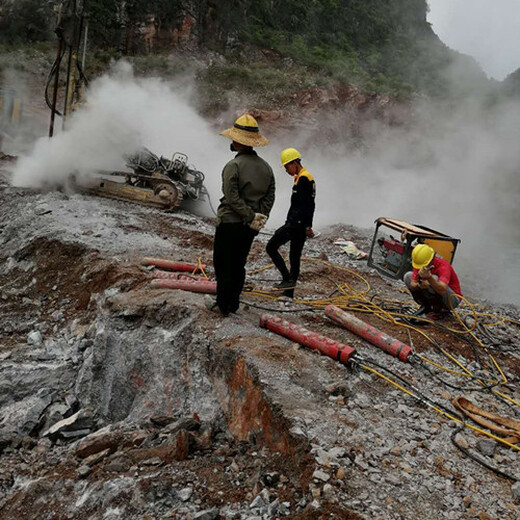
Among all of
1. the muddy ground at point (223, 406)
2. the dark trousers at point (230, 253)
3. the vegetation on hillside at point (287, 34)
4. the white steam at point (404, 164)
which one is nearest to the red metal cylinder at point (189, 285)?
the muddy ground at point (223, 406)

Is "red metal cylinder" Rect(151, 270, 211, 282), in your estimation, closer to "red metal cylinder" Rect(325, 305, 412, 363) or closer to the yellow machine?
"red metal cylinder" Rect(325, 305, 412, 363)

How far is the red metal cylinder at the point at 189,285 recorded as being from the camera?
4.90 m

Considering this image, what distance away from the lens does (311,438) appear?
272 centimetres

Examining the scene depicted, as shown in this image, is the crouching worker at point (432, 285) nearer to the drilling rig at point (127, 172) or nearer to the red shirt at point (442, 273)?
the red shirt at point (442, 273)

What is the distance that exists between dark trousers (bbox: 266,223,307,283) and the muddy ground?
0.33 meters

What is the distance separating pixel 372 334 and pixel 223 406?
4.75 feet

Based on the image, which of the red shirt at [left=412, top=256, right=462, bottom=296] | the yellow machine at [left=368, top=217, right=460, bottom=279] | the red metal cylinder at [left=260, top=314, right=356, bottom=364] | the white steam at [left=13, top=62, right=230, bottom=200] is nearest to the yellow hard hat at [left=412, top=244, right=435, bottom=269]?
the red shirt at [left=412, top=256, right=462, bottom=296]

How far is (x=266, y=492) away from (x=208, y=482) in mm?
363

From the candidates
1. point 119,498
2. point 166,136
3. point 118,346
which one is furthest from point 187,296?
point 166,136

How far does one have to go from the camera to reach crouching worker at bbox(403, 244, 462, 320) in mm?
5059

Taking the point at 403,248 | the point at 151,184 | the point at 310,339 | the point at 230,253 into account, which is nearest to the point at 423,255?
the point at 310,339

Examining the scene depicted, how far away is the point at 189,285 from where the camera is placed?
4953mm

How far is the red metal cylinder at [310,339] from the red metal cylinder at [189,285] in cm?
88

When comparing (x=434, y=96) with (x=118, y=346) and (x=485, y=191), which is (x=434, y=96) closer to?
(x=485, y=191)
